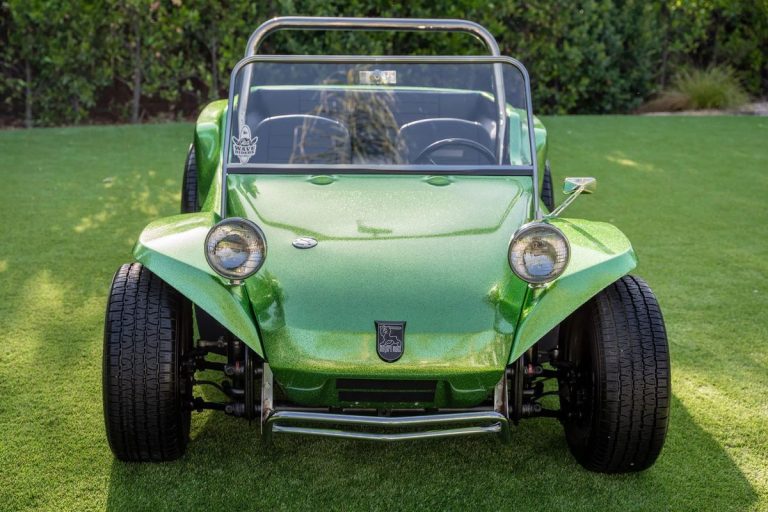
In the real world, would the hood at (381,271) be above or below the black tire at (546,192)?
above

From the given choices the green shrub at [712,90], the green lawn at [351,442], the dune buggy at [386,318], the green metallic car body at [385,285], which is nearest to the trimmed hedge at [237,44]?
the green shrub at [712,90]

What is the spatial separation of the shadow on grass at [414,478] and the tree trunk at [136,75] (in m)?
6.66

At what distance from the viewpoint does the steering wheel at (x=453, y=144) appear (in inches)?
135

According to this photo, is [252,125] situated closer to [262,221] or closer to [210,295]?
[262,221]

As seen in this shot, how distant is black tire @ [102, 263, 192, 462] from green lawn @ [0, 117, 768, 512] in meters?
0.13

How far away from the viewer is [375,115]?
11.7ft

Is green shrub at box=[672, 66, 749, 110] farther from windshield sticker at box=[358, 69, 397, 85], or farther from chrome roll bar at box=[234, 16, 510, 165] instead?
windshield sticker at box=[358, 69, 397, 85]

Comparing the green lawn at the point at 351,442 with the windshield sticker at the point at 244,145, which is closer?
the green lawn at the point at 351,442

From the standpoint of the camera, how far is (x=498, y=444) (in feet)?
9.71

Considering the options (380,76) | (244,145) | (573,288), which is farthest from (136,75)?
(573,288)

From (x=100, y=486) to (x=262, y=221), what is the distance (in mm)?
967

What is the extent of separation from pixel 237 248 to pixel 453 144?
121cm

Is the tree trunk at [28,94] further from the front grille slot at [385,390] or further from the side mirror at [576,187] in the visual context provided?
the front grille slot at [385,390]

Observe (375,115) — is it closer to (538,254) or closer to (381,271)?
(381,271)
